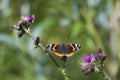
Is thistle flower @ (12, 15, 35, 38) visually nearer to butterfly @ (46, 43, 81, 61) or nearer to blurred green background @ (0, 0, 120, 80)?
butterfly @ (46, 43, 81, 61)

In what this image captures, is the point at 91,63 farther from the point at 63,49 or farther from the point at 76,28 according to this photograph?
the point at 76,28

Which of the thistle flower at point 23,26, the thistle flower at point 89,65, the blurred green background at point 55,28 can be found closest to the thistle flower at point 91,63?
the thistle flower at point 89,65

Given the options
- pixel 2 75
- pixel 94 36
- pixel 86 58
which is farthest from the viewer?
pixel 2 75

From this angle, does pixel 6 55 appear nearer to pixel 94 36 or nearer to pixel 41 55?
pixel 41 55

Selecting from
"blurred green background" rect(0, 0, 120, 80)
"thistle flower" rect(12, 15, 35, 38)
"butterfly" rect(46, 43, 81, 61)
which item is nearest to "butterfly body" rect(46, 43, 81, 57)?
"butterfly" rect(46, 43, 81, 61)

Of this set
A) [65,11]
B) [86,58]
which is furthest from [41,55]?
[86,58]

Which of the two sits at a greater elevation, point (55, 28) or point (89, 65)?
point (55, 28)

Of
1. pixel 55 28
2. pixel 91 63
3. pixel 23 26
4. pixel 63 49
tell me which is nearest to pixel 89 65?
pixel 91 63

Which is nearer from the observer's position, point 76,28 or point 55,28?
point 76,28
